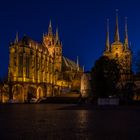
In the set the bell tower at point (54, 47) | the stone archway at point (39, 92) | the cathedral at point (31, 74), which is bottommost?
the stone archway at point (39, 92)

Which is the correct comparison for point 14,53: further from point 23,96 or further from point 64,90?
point 64,90

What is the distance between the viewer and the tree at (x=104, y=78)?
2363 inches

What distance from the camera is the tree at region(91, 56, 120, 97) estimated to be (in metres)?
60.0

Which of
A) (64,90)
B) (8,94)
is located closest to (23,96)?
(8,94)

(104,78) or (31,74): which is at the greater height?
(31,74)

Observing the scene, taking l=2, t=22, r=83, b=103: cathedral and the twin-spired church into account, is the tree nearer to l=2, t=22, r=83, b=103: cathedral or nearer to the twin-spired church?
the twin-spired church

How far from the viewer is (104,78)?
60.8 m

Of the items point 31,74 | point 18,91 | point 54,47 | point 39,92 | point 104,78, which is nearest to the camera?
point 104,78

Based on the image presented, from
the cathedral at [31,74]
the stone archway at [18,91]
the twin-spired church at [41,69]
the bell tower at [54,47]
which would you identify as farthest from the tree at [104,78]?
the bell tower at [54,47]

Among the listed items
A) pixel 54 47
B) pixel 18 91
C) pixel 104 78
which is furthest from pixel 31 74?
pixel 104 78

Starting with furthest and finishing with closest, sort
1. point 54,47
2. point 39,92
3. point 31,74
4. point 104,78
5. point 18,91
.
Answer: point 54,47
point 39,92
point 31,74
point 18,91
point 104,78

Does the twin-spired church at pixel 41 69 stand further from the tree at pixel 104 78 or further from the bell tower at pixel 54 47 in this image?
the tree at pixel 104 78

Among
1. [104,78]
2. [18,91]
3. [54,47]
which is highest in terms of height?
[54,47]

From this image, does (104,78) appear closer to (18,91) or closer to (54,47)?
(18,91)
